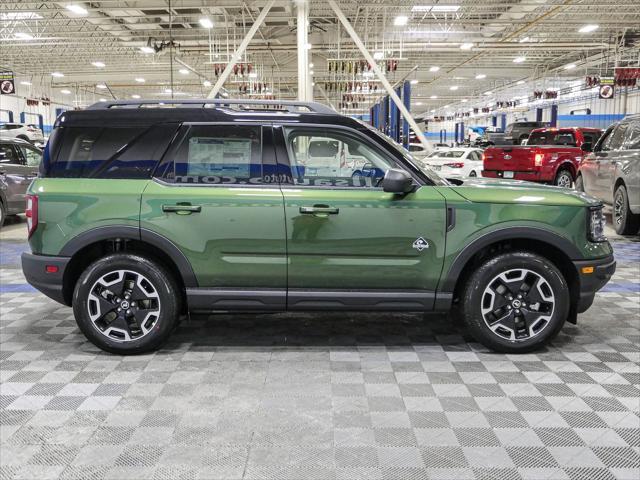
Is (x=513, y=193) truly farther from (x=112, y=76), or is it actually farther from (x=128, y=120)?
(x=112, y=76)

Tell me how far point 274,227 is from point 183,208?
2.15 feet

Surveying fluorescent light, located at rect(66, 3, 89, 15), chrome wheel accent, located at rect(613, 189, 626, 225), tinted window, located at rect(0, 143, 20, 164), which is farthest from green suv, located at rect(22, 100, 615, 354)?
fluorescent light, located at rect(66, 3, 89, 15)

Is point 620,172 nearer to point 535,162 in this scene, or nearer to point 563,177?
point 535,162

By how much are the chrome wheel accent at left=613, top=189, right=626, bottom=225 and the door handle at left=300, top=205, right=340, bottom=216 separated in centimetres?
734

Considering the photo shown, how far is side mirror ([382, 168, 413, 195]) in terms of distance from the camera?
3902 mm

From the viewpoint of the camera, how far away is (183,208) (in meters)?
4.02

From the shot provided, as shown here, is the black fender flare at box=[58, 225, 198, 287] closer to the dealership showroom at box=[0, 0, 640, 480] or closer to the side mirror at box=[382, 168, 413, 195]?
the dealership showroom at box=[0, 0, 640, 480]

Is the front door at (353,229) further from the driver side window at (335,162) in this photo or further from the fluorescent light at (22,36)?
the fluorescent light at (22,36)

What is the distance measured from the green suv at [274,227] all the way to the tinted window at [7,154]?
7821 mm

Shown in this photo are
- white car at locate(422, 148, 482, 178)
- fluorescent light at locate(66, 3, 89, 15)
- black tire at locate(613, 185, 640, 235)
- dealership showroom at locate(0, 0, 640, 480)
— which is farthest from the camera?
white car at locate(422, 148, 482, 178)

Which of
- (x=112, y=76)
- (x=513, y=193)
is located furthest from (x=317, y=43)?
(x=513, y=193)

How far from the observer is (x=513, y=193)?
4.16 meters

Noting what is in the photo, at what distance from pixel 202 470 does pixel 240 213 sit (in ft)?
6.02

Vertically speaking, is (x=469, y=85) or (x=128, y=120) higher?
(x=469, y=85)
